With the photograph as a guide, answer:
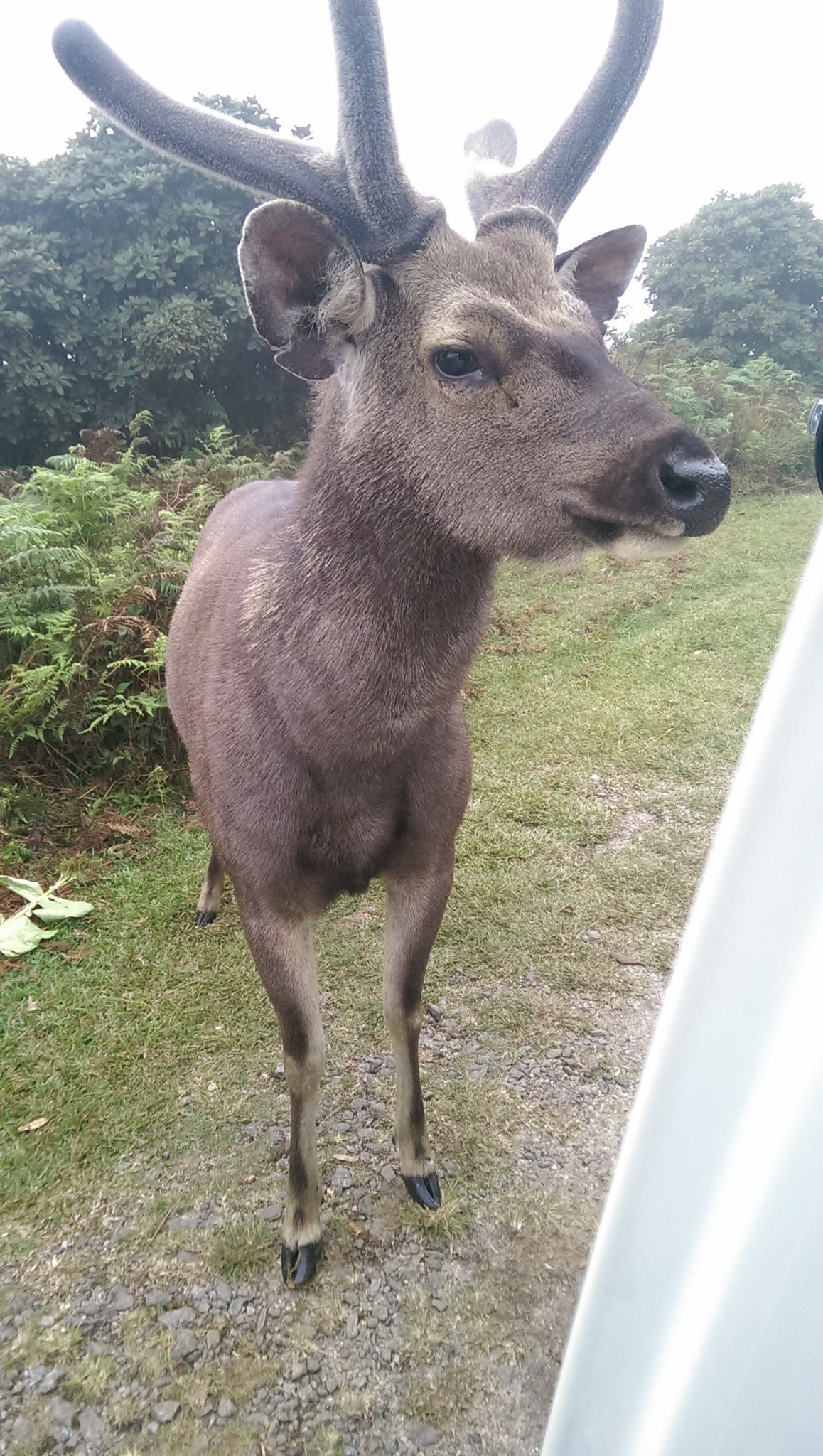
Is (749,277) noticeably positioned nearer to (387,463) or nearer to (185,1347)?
(387,463)

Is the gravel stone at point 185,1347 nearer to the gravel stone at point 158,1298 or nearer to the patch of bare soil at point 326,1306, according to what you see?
the patch of bare soil at point 326,1306

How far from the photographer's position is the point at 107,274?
252 inches

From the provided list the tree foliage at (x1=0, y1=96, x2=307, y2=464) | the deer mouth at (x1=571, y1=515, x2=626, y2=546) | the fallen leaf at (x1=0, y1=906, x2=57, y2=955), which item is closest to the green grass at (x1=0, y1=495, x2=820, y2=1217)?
the fallen leaf at (x1=0, y1=906, x2=57, y2=955)

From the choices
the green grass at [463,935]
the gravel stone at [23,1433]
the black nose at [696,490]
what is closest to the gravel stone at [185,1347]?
the gravel stone at [23,1433]

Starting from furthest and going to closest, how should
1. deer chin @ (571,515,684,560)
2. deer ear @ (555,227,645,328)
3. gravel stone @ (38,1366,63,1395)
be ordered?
gravel stone @ (38,1366,63,1395)
deer ear @ (555,227,645,328)
deer chin @ (571,515,684,560)

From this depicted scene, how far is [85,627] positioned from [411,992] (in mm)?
3458

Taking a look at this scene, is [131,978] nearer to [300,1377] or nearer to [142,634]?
[300,1377]

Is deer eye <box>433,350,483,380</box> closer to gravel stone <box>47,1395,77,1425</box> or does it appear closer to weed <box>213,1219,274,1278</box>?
weed <box>213,1219,274,1278</box>

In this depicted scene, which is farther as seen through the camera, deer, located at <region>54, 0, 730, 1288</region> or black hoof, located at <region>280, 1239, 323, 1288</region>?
black hoof, located at <region>280, 1239, 323, 1288</region>

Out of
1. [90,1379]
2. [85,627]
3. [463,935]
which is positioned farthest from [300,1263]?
[85,627]

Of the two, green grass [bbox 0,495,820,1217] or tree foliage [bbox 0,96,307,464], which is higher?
tree foliage [bbox 0,96,307,464]

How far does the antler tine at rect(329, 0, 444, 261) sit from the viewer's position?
4.99ft

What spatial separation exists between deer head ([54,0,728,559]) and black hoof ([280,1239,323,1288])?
83.9 inches

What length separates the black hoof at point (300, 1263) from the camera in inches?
93.0
